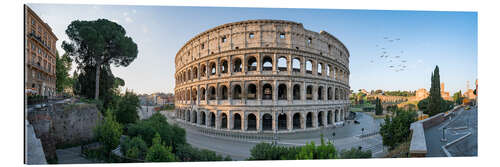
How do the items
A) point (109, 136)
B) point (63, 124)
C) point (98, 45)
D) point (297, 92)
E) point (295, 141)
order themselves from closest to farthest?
point (109, 136)
point (63, 124)
point (98, 45)
point (295, 141)
point (297, 92)

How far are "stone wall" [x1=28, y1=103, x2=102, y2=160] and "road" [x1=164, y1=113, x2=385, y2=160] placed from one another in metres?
4.51

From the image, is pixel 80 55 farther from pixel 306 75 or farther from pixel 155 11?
pixel 306 75

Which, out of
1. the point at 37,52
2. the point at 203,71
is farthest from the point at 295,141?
the point at 37,52

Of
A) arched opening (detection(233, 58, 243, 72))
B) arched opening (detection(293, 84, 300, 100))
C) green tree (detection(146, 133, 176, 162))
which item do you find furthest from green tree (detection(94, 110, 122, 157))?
arched opening (detection(293, 84, 300, 100))

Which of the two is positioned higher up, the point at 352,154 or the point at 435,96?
the point at 435,96

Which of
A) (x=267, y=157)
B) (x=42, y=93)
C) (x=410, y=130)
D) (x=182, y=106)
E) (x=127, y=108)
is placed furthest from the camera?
(x=182, y=106)

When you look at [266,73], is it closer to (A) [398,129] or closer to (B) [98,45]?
(A) [398,129]

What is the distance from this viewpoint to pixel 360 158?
5359 mm

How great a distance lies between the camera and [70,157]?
6281 millimetres

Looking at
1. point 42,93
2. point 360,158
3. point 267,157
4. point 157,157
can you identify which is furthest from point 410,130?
point 42,93

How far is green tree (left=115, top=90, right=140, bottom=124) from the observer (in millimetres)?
7465

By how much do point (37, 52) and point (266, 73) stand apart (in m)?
9.57

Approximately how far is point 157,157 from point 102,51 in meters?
5.57

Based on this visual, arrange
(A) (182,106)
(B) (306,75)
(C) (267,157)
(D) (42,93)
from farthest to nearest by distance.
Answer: (A) (182,106), (B) (306,75), (D) (42,93), (C) (267,157)
